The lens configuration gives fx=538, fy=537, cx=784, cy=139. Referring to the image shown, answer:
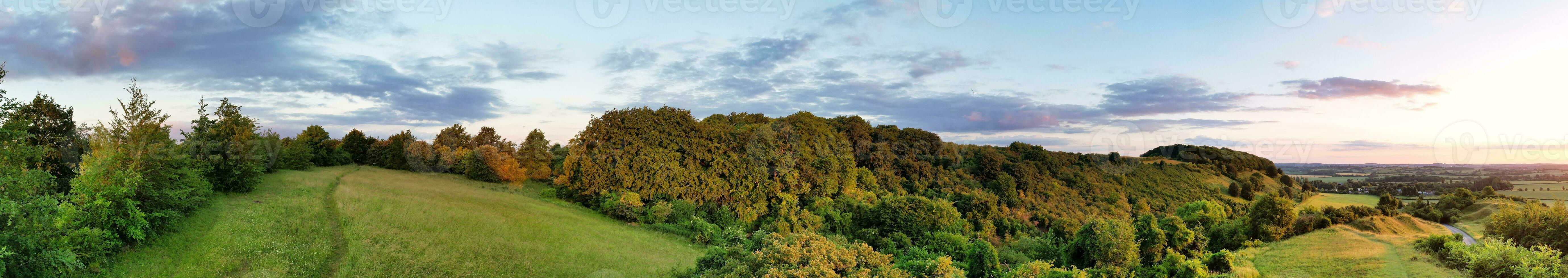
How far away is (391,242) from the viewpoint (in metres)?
15.5

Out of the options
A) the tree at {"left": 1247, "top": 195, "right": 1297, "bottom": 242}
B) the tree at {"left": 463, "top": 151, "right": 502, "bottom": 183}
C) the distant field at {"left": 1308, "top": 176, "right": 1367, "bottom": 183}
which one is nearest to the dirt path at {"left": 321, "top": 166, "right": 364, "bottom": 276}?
the tree at {"left": 463, "top": 151, "right": 502, "bottom": 183}

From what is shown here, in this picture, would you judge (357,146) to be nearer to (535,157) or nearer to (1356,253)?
(535,157)

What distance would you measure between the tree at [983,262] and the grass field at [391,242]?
34.5ft

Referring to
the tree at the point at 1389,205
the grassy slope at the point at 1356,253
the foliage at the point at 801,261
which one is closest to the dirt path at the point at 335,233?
the foliage at the point at 801,261

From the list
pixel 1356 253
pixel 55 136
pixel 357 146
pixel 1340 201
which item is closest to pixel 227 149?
pixel 55 136

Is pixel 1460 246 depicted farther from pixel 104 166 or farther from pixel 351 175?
pixel 351 175

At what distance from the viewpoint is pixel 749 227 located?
29.9 m

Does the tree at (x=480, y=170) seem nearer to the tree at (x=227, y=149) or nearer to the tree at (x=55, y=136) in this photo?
the tree at (x=227, y=149)

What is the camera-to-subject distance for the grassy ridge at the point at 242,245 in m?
12.8

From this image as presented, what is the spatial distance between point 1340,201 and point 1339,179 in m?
7.55

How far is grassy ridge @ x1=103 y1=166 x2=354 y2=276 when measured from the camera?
1284 cm

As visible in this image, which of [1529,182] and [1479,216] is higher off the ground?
[1529,182]

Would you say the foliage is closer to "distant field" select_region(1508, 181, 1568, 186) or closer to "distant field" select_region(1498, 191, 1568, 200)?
"distant field" select_region(1498, 191, 1568, 200)

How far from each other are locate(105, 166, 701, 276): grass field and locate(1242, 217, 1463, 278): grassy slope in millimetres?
17977
